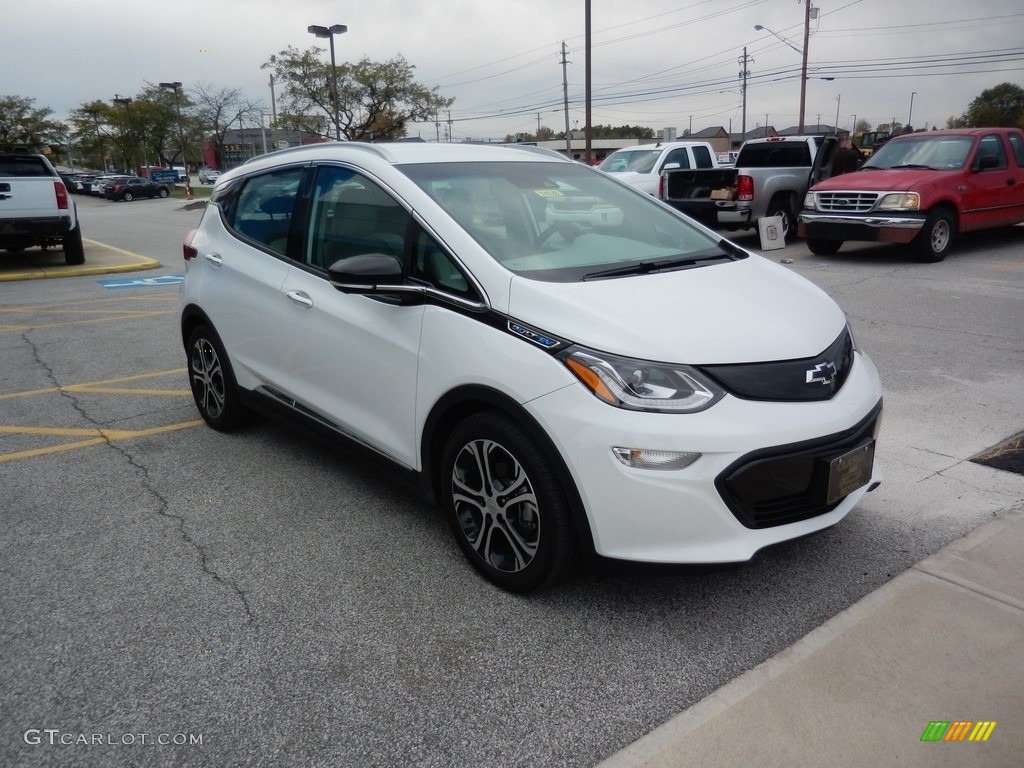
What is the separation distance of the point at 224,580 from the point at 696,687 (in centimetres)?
197

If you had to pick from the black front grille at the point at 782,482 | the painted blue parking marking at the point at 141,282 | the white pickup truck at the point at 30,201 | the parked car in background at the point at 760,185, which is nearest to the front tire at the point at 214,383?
the black front grille at the point at 782,482

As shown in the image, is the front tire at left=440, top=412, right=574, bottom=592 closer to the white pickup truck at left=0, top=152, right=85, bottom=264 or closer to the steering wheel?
the steering wheel

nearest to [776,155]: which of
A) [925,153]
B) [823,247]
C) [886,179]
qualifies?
[823,247]

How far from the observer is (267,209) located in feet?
15.0

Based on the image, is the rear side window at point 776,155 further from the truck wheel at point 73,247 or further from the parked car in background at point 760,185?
the truck wheel at point 73,247

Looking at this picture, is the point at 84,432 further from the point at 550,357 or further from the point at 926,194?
the point at 926,194

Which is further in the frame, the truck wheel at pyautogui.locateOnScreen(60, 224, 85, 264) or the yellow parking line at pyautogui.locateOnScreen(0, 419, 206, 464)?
the truck wheel at pyautogui.locateOnScreen(60, 224, 85, 264)

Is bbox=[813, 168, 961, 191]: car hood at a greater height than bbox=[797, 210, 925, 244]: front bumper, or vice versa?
bbox=[813, 168, 961, 191]: car hood

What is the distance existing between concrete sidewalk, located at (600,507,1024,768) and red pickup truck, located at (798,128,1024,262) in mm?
9466

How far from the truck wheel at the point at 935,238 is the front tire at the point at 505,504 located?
1033cm

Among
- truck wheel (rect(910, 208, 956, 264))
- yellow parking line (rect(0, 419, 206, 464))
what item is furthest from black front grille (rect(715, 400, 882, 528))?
truck wheel (rect(910, 208, 956, 264))

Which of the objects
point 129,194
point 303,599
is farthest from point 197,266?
point 129,194

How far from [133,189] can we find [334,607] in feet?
176

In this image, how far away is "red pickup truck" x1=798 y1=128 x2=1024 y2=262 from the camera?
37.7 feet
